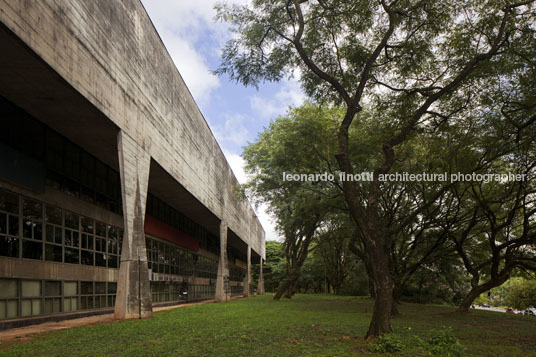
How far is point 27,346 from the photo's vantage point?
370 inches

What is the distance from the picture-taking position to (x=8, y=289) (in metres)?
13.2

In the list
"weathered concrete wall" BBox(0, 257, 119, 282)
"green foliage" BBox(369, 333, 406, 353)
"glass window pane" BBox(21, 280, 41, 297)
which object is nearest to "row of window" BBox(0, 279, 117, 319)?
"glass window pane" BBox(21, 280, 41, 297)

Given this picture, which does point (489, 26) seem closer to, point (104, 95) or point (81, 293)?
point (104, 95)

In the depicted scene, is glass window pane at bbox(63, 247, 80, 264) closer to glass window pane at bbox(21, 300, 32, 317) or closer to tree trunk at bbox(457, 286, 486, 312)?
glass window pane at bbox(21, 300, 32, 317)

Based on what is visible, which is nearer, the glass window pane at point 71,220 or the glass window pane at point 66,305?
the glass window pane at point 66,305

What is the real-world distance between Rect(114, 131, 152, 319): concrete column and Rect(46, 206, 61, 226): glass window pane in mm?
2900

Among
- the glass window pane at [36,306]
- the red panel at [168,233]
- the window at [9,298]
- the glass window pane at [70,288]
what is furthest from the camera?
the red panel at [168,233]

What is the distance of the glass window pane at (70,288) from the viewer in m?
16.3

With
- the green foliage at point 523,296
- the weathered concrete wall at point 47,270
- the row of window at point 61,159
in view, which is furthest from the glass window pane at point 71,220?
the green foliage at point 523,296

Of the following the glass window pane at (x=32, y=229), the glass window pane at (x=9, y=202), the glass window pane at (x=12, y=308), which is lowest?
the glass window pane at (x=12, y=308)

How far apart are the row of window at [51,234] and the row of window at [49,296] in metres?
0.90

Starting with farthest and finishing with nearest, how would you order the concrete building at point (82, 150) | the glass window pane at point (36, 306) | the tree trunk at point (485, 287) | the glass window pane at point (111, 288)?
the glass window pane at point (111, 288), the tree trunk at point (485, 287), the glass window pane at point (36, 306), the concrete building at point (82, 150)

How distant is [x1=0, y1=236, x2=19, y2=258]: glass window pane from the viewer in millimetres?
13016

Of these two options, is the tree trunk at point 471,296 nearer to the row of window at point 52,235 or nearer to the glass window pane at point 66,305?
the row of window at point 52,235
